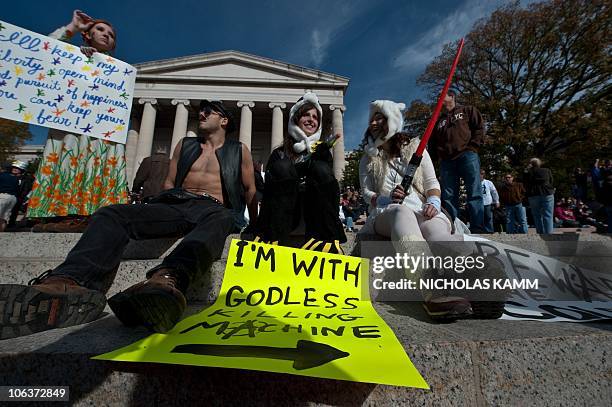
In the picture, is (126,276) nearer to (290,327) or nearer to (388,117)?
(290,327)

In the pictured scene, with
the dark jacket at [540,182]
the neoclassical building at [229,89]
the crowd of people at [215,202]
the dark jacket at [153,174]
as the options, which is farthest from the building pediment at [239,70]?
the crowd of people at [215,202]

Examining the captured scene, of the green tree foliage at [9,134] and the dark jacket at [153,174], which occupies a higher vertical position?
the green tree foliage at [9,134]

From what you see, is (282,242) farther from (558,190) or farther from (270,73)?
(270,73)

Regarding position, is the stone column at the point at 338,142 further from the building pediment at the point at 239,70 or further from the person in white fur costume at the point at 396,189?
the person in white fur costume at the point at 396,189

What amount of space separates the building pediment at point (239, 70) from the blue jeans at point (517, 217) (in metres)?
21.6

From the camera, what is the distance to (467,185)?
12.3 feet

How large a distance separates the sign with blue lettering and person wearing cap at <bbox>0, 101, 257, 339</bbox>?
3.60ft

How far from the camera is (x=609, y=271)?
2.42m

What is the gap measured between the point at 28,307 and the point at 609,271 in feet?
12.8

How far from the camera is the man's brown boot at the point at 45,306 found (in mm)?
1034

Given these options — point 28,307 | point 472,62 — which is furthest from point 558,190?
point 28,307

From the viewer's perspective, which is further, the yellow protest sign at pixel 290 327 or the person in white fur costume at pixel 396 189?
the person in white fur costume at pixel 396 189

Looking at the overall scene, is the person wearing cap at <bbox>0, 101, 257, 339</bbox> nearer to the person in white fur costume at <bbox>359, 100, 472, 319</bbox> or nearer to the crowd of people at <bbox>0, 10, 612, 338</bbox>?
the crowd of people at <bbox>0, 10, 612, 338</bbox>

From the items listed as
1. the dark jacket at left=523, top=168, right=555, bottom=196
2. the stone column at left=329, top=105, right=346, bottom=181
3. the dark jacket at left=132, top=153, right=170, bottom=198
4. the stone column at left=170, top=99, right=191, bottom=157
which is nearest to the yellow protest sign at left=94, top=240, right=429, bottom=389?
the dark jacket at left=132, top=153, right=170, bottom=198
